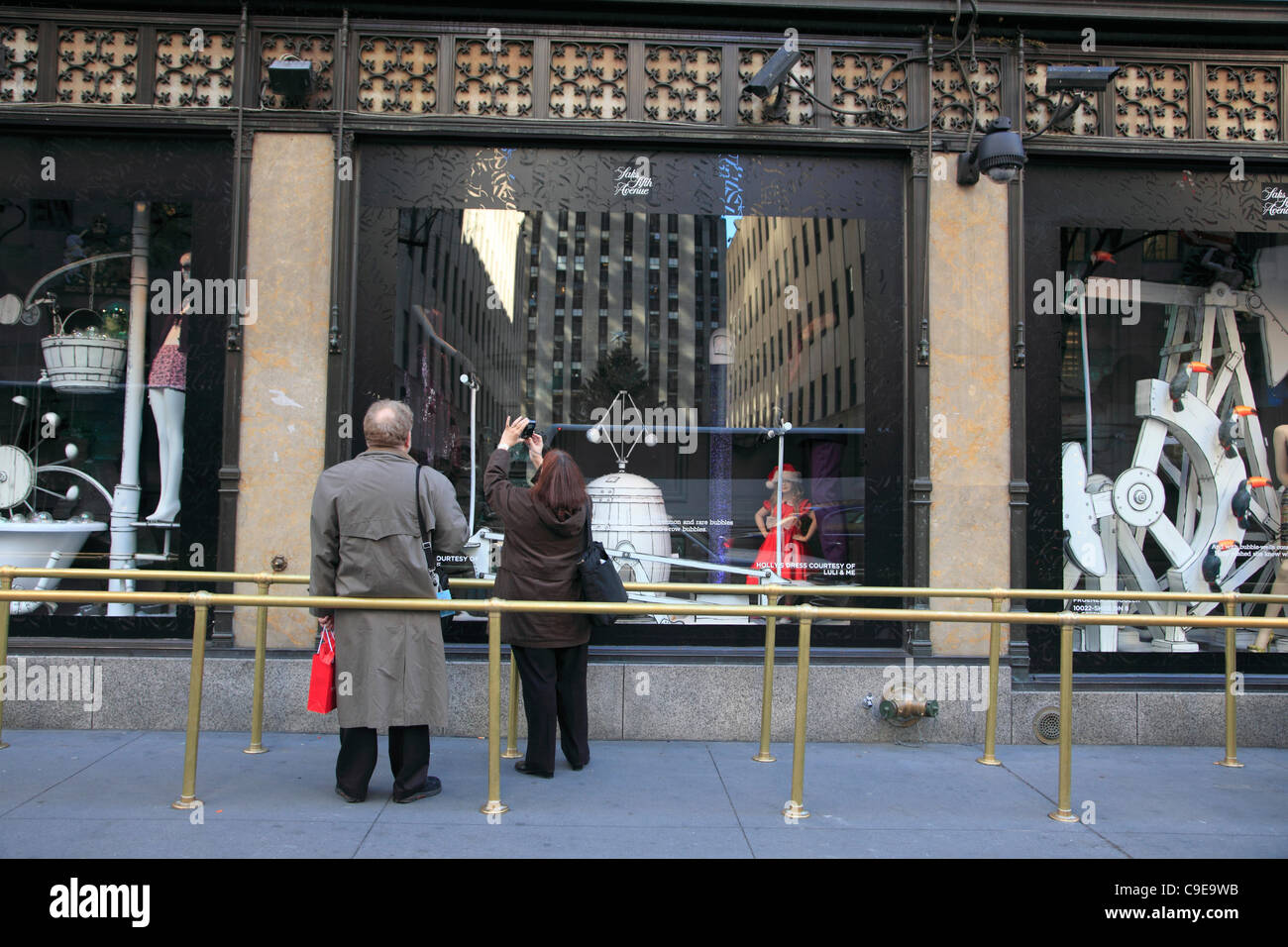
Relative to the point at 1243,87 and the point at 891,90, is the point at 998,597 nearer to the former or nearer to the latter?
the point at 891,90

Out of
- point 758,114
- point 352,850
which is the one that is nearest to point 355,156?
point 758,114

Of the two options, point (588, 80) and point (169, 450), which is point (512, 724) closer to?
point (169, 450)

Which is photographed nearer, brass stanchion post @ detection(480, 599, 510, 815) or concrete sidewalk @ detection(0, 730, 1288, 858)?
concrete sidewalk @ detection(0, 730, 1288, 858)

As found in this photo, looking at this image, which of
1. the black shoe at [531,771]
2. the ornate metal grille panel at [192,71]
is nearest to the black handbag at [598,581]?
the black shoe at [531,771]

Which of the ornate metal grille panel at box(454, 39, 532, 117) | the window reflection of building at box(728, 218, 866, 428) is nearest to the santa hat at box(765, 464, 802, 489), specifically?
the window reflection of building at box(728, 218, 866, 428)

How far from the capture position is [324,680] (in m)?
4.61

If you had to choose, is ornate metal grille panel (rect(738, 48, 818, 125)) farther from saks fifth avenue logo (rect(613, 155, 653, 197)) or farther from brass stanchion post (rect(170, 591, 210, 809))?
brass stanchion post (rect(170, 591, 210, 809))

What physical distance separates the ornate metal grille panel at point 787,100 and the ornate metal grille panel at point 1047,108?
1.61 meters

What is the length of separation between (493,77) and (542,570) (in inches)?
150

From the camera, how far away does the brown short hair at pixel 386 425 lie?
477cm

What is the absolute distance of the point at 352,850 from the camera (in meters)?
4.12

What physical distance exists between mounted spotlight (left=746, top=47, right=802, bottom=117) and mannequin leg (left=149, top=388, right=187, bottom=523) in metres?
4.71

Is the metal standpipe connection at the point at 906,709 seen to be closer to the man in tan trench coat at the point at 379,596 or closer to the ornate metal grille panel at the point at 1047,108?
the man in tan trench coat at the point at 379,596

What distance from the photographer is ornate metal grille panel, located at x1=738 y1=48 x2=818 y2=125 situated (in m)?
6.75
